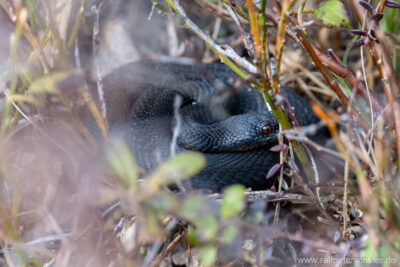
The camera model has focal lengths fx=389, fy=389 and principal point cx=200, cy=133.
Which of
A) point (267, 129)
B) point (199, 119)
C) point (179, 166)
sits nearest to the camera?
point (179, 166)

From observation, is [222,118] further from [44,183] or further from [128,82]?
[44,183]

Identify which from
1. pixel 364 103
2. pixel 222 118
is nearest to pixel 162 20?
pixel 222 118

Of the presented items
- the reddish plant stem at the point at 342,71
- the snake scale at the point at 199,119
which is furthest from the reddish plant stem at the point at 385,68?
the snake scale at the point at 199,119

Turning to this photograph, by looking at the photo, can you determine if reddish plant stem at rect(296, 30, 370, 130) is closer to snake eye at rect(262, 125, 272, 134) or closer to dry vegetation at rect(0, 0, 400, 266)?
dry vegetation at rect(0, 0, 400, 266)

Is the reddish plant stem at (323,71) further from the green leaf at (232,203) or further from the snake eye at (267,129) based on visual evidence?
the green leaf at (232,203)

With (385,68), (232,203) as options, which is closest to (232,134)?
(385,68)

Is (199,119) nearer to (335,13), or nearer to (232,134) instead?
(232,134)

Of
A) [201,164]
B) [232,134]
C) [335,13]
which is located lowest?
[232,134]

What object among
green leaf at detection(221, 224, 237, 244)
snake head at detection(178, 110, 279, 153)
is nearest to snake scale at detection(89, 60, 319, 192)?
snake head at detection(178, 110, 279, 153)
